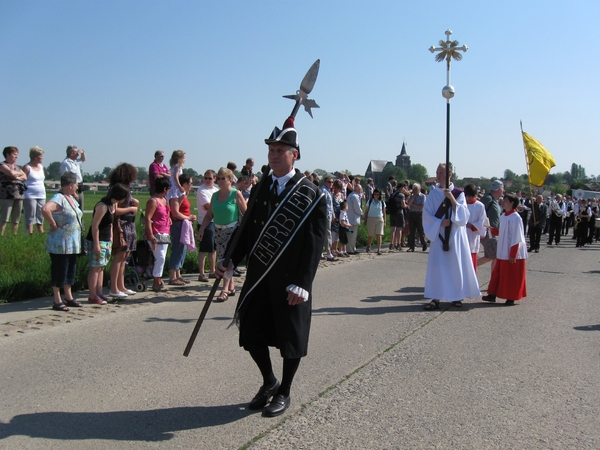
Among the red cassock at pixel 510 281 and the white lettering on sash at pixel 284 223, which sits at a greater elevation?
the white lettering on sash at pixel 284 223

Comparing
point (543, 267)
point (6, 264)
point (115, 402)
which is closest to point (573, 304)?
point (543, 267)

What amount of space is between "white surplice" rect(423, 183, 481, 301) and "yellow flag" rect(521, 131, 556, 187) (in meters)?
7.80

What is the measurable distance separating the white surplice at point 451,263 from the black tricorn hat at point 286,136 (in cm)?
449

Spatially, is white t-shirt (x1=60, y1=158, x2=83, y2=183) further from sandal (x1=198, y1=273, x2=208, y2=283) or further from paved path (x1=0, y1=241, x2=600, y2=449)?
paved path (x1=0, y1=241, x2=600, y2=449)

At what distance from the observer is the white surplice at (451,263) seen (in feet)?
26.3

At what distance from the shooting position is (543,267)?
13.8 m

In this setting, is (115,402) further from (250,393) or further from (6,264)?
(6,264)

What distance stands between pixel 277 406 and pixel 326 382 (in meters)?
0.81

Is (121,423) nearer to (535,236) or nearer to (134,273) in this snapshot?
(134,273)

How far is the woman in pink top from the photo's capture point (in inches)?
331

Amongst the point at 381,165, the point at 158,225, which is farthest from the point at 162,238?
the point at 381,165

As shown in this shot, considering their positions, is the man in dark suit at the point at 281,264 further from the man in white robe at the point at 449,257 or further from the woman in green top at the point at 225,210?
the man in white robe at the point at 449,257

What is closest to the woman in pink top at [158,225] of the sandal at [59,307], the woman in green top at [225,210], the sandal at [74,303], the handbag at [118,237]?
the handbag at [118,237]

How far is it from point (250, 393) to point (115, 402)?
1.02 meters
